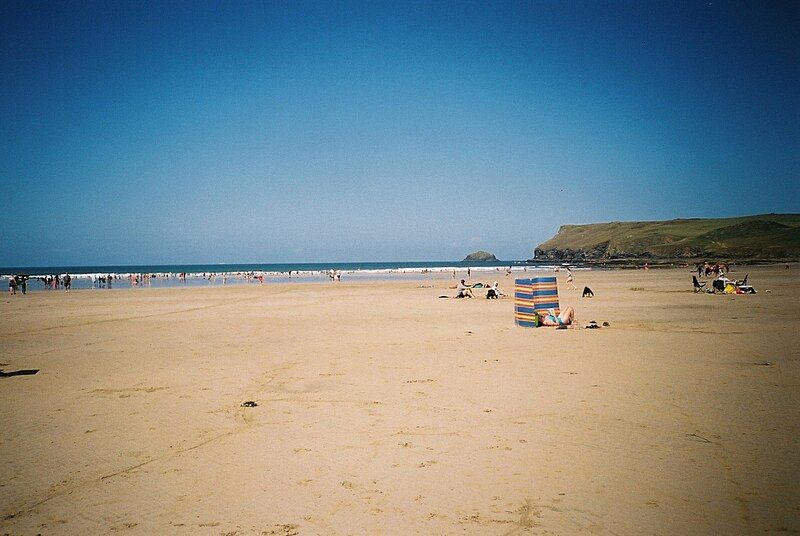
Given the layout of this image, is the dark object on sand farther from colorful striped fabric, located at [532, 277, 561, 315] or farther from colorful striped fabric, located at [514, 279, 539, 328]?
colorful striped fabric, located at [532, 277, 561, 315]

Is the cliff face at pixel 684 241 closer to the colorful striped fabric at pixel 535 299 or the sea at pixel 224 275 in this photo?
the sea at pixel 224 275

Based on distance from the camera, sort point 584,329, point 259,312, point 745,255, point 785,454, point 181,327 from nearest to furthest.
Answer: point 785,454, point 584,329, point 181,327, point 259,312, point 745,255

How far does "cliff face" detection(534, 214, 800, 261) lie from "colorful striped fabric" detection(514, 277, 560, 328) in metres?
92.7

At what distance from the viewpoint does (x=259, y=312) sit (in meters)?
21.1

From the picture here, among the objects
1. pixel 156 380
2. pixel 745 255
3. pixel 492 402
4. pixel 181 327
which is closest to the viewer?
pixel 492 402

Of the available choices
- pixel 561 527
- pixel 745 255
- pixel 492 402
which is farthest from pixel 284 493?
pixel 745 255

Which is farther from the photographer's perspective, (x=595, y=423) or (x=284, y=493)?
(x=595, y=423)

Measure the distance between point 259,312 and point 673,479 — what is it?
62.9ft

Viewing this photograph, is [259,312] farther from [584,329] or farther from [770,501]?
[770,501]

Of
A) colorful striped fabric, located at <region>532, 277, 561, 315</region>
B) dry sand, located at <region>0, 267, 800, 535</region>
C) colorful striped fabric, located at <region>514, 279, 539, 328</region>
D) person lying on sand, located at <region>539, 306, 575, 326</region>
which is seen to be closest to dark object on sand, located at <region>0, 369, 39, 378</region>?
dry sand, located at <region>0, 267, 800, 535</region>

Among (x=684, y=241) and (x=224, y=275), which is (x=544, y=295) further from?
(x=684, y=241)

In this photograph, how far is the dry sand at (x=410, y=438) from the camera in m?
3.77

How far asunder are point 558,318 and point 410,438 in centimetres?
985

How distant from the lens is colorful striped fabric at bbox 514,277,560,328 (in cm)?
Answer: 1412
